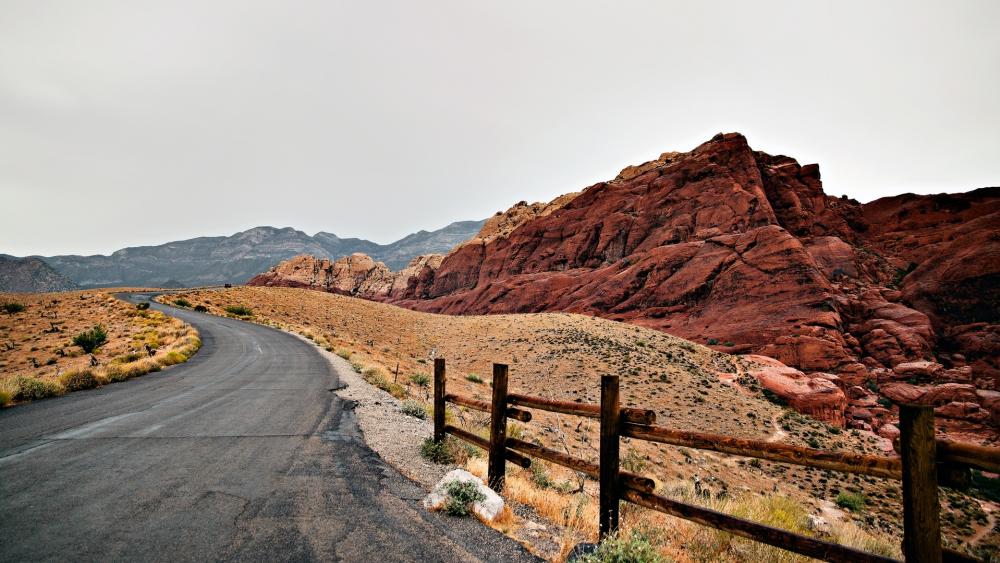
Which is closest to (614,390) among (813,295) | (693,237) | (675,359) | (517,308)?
(675,359)

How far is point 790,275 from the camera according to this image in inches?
1596

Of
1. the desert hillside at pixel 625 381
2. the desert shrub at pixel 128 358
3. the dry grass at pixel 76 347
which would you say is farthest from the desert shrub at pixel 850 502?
the desert shrub at pixel 128 358

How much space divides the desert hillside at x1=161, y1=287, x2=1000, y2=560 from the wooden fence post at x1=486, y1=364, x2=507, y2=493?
46.1 inches

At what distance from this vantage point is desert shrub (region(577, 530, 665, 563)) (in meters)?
3.65

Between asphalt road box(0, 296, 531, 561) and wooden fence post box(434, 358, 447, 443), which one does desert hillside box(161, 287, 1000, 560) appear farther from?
asphalt road box(0, 296, 531, 561)

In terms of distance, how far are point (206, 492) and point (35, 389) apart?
9.67m

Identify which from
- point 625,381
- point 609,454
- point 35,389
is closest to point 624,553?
point 609,454

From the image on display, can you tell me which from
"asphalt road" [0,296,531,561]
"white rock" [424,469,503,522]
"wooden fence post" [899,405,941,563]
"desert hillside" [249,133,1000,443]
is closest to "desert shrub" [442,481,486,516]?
"white rock" [424,469,503,522]

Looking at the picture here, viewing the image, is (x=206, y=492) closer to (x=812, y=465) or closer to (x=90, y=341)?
(x=812, y=465)

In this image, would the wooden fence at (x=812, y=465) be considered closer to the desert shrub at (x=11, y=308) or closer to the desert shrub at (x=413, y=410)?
the desert shrub at (x=413, y=410)

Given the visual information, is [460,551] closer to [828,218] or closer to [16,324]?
[16,324]

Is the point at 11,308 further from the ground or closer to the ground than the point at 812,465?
closer to the ground

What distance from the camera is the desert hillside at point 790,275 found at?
2983 centimetres

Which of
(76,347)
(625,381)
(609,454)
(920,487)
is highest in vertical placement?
(920,487)
